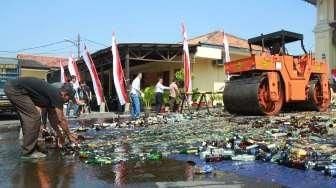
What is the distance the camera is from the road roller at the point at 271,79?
16.0m

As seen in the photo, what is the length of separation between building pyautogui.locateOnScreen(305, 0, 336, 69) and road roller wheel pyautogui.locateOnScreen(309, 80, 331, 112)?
13.7 meters

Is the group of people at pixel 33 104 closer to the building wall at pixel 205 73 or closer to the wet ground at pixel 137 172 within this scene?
the wet ground at pixel 137 172

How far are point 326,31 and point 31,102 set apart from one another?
84.8 ft

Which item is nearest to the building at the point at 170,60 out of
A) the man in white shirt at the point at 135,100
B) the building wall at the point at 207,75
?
the building wall at the point at 207,75

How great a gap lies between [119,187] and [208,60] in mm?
26942

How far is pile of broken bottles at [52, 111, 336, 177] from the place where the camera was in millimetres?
7645

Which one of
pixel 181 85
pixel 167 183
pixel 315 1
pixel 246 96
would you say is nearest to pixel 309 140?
pixel 167 183

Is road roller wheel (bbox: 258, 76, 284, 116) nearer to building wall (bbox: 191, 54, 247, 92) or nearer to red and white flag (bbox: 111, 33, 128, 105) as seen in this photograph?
red and white flag (bbox: 111, 33, 128, 105)

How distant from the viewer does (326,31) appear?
105 ft

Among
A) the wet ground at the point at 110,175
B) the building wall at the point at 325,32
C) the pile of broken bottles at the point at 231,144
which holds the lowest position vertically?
the wet ground at the point at 110,175

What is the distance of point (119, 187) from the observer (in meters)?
6.13

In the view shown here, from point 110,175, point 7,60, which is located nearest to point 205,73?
point 7,60

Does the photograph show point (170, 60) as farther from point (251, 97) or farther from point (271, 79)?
point (251, 97)

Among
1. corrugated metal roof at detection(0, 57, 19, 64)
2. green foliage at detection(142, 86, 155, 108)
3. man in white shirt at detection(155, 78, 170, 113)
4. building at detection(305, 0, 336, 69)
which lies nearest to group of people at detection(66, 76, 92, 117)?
man in white shirt at detection(155, 78, 170, 113)
